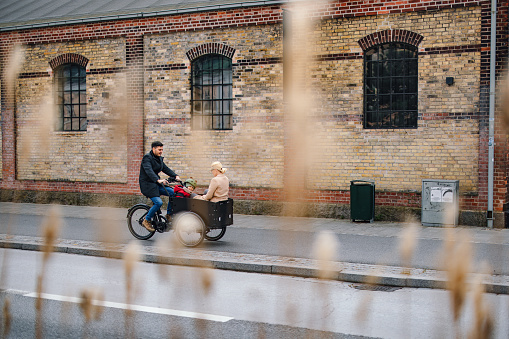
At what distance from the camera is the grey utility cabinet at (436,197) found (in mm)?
13156

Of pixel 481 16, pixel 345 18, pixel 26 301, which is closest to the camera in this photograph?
pixel 26 301

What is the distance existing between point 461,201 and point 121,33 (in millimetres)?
→ 10742

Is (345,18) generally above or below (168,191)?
above

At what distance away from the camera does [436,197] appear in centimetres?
1332

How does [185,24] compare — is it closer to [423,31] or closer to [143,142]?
[143,142]

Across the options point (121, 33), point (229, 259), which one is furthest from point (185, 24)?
point (229, 259)

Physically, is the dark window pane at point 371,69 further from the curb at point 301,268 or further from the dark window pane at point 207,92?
the curb at point 301,268

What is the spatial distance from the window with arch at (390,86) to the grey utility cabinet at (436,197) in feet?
5.55

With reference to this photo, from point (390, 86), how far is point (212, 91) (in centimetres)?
504

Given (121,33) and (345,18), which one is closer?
(345,18)

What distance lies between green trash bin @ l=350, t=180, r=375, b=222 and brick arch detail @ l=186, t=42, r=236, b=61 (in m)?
5.09

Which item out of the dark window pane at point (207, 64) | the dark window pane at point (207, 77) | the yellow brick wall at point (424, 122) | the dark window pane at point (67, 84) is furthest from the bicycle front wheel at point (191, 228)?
the dark window pane at point (67, 84)

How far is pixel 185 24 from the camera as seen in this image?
A: 16766 millimetres

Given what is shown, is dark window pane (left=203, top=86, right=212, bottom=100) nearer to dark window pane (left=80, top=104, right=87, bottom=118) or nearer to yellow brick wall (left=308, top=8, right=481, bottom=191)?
yellow brick wall (left=308, top=8, right=481, bottom=191)
